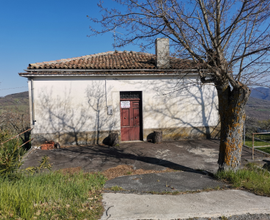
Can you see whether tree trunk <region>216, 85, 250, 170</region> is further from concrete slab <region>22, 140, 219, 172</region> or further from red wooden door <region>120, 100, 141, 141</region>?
red wooden door <region>120, 100, 141, 141</region>

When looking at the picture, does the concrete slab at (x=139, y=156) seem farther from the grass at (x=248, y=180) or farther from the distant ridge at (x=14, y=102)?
the distant ridge at (x=14, y=102)

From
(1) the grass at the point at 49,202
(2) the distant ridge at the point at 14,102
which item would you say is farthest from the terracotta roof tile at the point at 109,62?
(2) the distant ridge at the point at 14,102

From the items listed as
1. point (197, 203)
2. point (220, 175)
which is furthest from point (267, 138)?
point (197, 203)

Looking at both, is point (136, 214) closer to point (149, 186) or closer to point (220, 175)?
point (149, 186)

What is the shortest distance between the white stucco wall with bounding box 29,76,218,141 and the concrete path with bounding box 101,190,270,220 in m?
5.95

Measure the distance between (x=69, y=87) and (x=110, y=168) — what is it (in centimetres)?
500

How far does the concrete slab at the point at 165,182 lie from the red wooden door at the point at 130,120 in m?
4.75

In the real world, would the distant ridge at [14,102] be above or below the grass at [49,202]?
above

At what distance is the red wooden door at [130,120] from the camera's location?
10648mm

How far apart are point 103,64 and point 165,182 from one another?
23.7 ft

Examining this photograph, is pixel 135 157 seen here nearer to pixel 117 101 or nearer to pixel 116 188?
pixel 116 188

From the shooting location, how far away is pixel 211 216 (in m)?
3.66

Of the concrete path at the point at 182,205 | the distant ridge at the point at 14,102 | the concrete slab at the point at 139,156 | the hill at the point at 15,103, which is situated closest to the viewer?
the concrete path at the point at 182,205

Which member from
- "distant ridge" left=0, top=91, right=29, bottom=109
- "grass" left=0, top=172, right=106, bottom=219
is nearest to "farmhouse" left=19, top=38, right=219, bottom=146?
"grass" left=0, top=172, right=106, bottom=219
